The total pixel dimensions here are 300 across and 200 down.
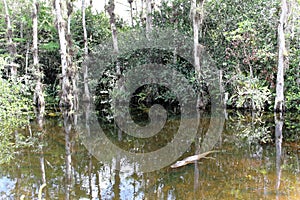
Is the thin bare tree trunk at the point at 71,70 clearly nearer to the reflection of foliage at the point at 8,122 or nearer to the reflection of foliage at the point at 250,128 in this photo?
the reflection of foliage at the point at 8,122

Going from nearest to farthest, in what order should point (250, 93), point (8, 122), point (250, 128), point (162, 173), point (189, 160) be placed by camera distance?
point (162, 173), point (189, 160), point (250, 128), point (8, 122), point (250, 93)

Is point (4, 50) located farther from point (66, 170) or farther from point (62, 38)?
point (66, 170)

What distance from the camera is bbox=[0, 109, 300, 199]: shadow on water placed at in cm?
512

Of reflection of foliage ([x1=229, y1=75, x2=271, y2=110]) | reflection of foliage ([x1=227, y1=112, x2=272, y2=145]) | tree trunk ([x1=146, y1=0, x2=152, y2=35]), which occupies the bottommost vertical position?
reflection of foliage ([x1=227, y1=112, x2=272, y2=145])

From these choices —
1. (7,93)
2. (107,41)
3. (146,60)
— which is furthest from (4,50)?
(7,93)

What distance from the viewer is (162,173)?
6168mm

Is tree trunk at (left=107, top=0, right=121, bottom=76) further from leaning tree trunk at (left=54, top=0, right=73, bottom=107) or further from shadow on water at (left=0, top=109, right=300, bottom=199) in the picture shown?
shadow on water at (left=0, top=109, right=300, bottom=199)

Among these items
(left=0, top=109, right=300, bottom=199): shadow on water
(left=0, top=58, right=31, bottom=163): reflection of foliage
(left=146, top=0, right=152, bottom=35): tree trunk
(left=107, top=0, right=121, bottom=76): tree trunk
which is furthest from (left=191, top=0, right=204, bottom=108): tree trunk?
(left=0, top=58, right=31, bottom=163): reflection of foliage

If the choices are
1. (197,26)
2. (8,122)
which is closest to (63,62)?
(8,122)

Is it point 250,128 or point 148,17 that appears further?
point 148,17

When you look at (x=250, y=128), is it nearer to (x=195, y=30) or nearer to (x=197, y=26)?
(x=195, y=30)

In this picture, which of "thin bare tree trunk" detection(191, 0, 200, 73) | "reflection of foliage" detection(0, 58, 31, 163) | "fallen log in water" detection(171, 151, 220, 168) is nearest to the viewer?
"fallen log in water" detection(171, 151, 220, 168)

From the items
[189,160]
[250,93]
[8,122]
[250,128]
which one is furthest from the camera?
[250,93]

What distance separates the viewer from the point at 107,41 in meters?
21.1
